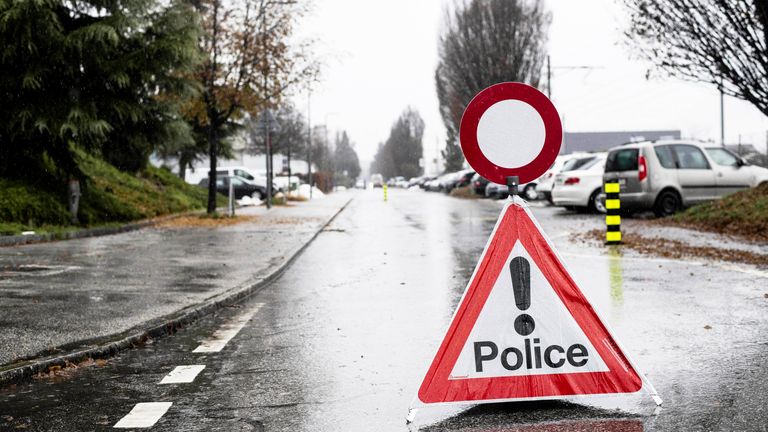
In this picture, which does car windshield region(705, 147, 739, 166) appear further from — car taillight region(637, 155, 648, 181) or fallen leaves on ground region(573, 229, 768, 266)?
fallen leaves on ground region(573, 229, 768, 266)

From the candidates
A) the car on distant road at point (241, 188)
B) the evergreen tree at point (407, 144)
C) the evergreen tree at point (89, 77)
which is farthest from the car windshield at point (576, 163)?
the evergreen tree at point (407, 144)

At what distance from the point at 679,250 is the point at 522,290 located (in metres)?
9.59

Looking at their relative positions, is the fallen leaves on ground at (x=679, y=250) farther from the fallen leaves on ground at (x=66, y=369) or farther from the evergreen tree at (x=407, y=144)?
the evergreen tree at (x=407, y=144)

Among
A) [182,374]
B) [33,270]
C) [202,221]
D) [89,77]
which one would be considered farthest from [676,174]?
[182,374]

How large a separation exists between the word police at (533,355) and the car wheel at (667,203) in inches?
687

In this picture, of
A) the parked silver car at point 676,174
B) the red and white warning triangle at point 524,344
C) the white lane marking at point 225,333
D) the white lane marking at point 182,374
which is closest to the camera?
the red and white warning triangle at point 524,344

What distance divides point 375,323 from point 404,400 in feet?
8.56

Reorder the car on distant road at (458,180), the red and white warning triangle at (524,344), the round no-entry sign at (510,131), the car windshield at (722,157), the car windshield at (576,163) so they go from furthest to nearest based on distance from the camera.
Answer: the car on distant road at (458,180) < the car windshield at (576,163) < the car windshield at (722,157) < the round no-entry sign at (510,131) < the red and white warning triangle at (524,344)

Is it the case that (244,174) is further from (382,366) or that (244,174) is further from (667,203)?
(382,366)

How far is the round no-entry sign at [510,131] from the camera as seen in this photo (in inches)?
188

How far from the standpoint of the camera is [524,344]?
4496mm

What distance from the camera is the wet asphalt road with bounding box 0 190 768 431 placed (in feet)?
14.5

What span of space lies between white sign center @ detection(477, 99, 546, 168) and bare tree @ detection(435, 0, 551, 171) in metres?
46.4

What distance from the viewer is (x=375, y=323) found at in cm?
745
